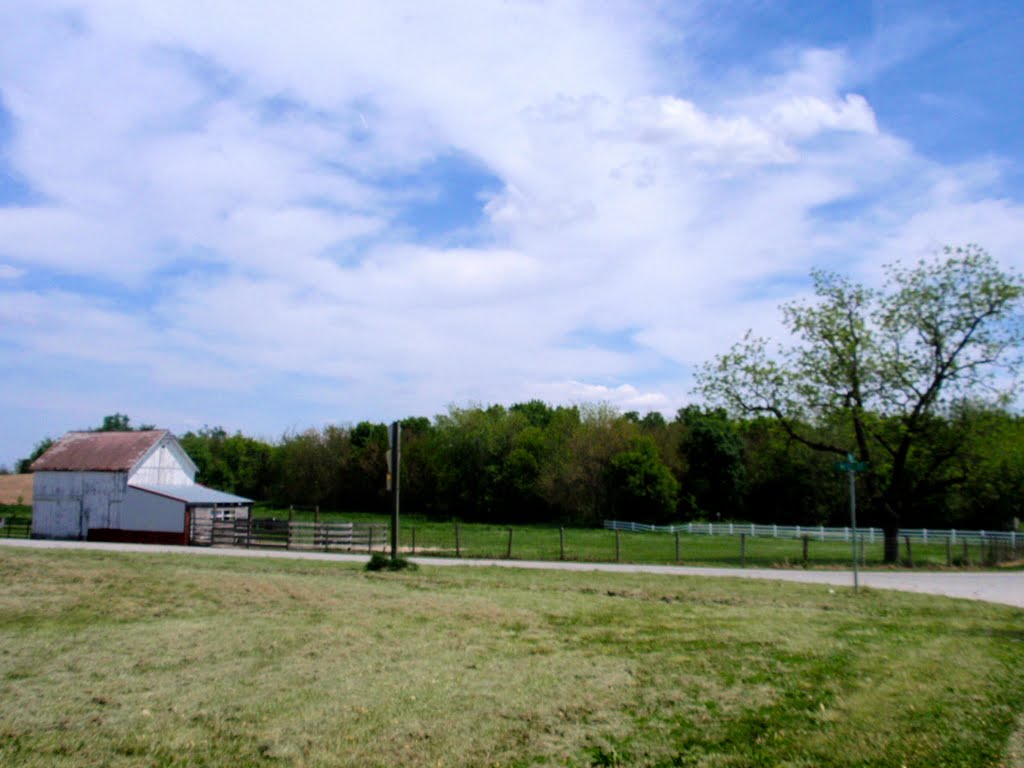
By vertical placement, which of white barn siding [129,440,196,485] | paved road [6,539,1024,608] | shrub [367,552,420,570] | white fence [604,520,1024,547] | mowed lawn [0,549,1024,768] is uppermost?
white barn siding [129,440,196,485]

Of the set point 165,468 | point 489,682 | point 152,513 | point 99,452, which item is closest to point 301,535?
point 152,513

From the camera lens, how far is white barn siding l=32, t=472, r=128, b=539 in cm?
4431

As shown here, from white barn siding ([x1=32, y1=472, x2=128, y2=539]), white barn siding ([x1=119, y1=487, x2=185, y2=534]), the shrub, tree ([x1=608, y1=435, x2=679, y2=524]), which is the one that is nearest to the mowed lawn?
the shrub

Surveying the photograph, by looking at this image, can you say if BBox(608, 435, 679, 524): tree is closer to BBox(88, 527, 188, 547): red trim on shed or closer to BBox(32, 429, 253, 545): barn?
BBox(32, 429, 253, 545): barn

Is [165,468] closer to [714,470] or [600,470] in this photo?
[600,470]

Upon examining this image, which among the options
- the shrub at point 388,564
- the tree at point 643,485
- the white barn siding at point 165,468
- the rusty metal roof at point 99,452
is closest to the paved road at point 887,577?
the shrub at point 388,564

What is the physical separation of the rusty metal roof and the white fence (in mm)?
28632

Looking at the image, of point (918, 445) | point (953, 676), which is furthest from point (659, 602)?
point (918, 445)

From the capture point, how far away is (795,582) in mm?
20641

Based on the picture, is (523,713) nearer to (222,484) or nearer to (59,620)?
(59,620)

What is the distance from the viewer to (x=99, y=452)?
46375 millimetres

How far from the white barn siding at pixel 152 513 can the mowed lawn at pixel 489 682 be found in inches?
1105

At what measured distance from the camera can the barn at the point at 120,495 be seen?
138 ft

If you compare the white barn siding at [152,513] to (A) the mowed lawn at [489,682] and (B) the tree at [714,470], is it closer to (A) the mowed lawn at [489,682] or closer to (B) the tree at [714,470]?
(A) the mowed lawn at [489,682]
